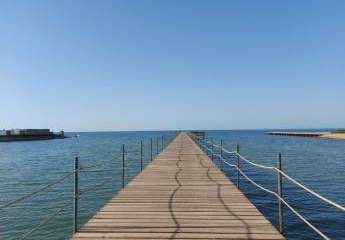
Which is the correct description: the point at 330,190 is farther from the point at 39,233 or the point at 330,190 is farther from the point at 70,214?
the point at 39,233

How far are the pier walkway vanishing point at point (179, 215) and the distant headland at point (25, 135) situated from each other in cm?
9308

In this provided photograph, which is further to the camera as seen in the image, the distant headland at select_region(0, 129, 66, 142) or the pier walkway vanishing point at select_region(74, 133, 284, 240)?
the distant headland at select_region(0, 129, 66, 142)

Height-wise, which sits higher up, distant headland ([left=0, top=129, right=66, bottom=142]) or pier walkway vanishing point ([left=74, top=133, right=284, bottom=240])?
distant headland ([left=0, top=129, right=66, bottom=142])

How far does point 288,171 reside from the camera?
85.6 feet

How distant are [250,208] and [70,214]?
25.2 ft

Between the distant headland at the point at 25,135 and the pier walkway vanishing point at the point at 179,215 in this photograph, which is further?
the distant headland at the point at 25,135

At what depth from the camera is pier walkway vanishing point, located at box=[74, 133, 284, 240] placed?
6327 mm

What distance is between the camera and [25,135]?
341ft

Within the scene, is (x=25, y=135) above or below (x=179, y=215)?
above

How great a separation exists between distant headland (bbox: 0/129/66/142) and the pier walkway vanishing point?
305 feet

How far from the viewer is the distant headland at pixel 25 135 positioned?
3816 inches

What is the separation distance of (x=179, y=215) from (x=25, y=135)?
340 ft

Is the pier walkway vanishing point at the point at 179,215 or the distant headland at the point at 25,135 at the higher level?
the distant headland at the point at 25,135

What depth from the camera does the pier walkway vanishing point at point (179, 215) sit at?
249 inches
